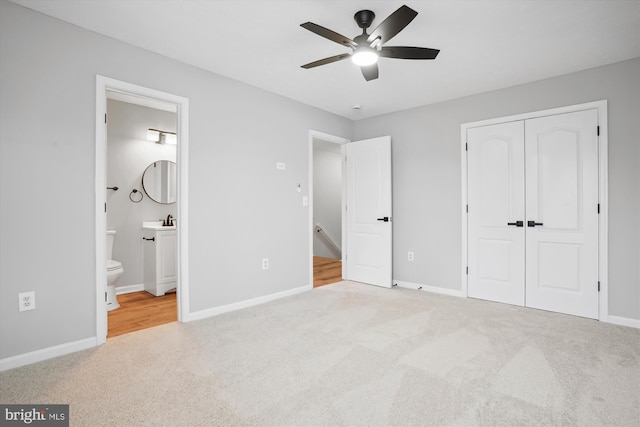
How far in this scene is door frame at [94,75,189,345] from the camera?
259 centimetres

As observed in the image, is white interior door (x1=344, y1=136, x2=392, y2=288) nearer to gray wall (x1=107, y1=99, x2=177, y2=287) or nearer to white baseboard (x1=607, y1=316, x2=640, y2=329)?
white baseboard (x1=607, y1=316, x2=640, y2=329)

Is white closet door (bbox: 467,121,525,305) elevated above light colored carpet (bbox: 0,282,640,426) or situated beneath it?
elevated above

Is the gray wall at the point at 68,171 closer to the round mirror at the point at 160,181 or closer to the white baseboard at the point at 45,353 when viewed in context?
the white baseboard at the point at 45,353

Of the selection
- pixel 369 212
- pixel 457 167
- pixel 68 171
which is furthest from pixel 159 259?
pixel 457 167

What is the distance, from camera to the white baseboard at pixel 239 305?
126 inches

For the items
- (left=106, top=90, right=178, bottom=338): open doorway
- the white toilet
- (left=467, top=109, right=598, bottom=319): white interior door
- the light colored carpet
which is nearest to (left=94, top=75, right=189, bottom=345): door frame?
the light colored carpet

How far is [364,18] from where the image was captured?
2.29 metres

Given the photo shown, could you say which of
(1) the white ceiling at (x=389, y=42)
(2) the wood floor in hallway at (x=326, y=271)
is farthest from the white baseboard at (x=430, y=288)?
(1) the white ceiling at (x=389, y=42)

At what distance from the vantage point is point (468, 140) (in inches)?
158

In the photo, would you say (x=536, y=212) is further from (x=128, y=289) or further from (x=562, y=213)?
(x=128, y=289)

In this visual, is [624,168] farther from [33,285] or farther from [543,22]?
[33,285]

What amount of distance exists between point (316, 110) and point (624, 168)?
3.38 meters

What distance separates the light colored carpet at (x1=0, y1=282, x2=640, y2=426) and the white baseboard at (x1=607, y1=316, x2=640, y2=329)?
113mm

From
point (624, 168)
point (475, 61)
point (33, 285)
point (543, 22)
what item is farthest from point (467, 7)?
point (33, 285)
